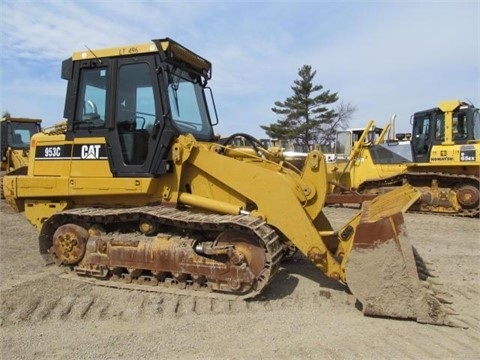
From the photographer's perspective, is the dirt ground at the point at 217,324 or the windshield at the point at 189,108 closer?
the dirt ground at the point at 217,324

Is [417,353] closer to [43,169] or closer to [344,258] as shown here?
[344,258]

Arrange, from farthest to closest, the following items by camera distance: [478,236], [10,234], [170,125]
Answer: [478,236]
[10,234]
[170,125]

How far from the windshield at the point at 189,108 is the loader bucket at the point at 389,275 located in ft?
8.61

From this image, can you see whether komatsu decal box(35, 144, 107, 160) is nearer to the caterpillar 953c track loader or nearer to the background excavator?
the caterpillar 953c track loader

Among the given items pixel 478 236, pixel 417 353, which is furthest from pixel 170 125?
pixel 478 236

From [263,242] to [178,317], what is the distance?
1.17m

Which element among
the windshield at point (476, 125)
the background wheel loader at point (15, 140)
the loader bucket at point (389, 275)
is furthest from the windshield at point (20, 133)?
the windshield at point (476, 125)

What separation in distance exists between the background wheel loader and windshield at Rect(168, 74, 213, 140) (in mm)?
9186

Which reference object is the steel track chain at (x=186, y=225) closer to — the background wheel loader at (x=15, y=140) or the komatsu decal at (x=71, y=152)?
the komatsu decal at (x=71, y=152)

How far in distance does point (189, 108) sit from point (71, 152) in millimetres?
1682

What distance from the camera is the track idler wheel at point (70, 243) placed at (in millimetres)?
5520

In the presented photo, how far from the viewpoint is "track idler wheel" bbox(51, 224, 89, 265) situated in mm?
5520

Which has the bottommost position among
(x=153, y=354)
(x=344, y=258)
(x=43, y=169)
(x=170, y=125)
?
(x=153, y=354)

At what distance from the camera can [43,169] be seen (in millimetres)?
5996
